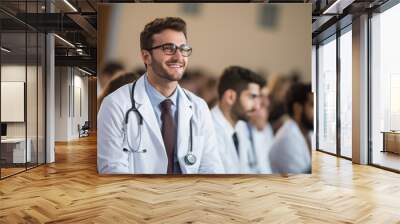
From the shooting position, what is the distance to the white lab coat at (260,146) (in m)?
6.59

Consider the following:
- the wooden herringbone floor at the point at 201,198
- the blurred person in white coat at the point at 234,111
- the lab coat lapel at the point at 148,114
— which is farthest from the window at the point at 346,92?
the lab coat lapel at the point at 148,114

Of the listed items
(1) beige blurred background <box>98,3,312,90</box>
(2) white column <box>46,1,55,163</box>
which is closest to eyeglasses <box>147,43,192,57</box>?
(1) beige blurred background <box>98,3,312,90</box>

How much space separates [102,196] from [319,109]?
8323 mm

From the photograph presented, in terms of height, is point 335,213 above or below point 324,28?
below

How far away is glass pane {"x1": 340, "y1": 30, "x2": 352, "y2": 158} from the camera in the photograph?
9354 millimetres

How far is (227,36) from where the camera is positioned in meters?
6.62

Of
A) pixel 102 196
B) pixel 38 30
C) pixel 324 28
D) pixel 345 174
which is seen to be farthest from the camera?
pixel 324 28

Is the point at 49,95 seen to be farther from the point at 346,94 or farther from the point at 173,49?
the point at 346,94

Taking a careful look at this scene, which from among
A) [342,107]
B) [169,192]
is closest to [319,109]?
[342,107]

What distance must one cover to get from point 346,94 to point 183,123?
196 inches

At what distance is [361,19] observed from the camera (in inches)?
333

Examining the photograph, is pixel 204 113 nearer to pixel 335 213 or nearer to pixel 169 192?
pixel 169 192

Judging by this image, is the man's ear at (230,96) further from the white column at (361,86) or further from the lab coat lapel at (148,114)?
the white column at (361,86)

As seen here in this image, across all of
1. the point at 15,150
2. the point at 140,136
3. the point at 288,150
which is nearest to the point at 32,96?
the point at 15,150
